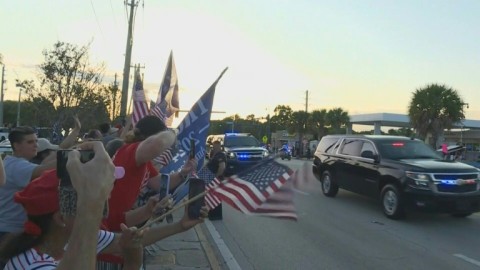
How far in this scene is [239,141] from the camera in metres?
22.6

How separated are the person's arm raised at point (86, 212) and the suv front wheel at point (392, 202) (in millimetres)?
9384

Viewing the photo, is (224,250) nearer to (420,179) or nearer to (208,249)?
(208,249)

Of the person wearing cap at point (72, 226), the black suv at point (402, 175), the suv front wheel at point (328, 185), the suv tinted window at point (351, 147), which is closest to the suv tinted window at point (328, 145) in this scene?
the black suv at point (402, 175)

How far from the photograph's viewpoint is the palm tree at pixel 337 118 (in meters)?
62.7

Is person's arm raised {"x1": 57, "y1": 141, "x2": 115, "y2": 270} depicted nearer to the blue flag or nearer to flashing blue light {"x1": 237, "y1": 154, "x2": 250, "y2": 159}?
the blue flag

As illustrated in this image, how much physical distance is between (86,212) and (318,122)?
73199 mm

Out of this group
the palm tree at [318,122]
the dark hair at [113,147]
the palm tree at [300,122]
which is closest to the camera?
the dark hair at [113,147]

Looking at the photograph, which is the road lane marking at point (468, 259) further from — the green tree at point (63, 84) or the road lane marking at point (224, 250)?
the green tree at point (63, 84)

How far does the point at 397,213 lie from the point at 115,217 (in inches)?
323

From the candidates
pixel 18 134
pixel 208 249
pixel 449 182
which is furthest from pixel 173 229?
pixel 449 182

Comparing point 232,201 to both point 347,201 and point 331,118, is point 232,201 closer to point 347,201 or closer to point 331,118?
point 347,201

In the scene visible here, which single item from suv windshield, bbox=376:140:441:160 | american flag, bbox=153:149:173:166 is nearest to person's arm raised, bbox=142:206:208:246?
american flag, bbox=153:149:173:166

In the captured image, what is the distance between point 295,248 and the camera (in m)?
8.08

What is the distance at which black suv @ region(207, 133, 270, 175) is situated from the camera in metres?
20.3
